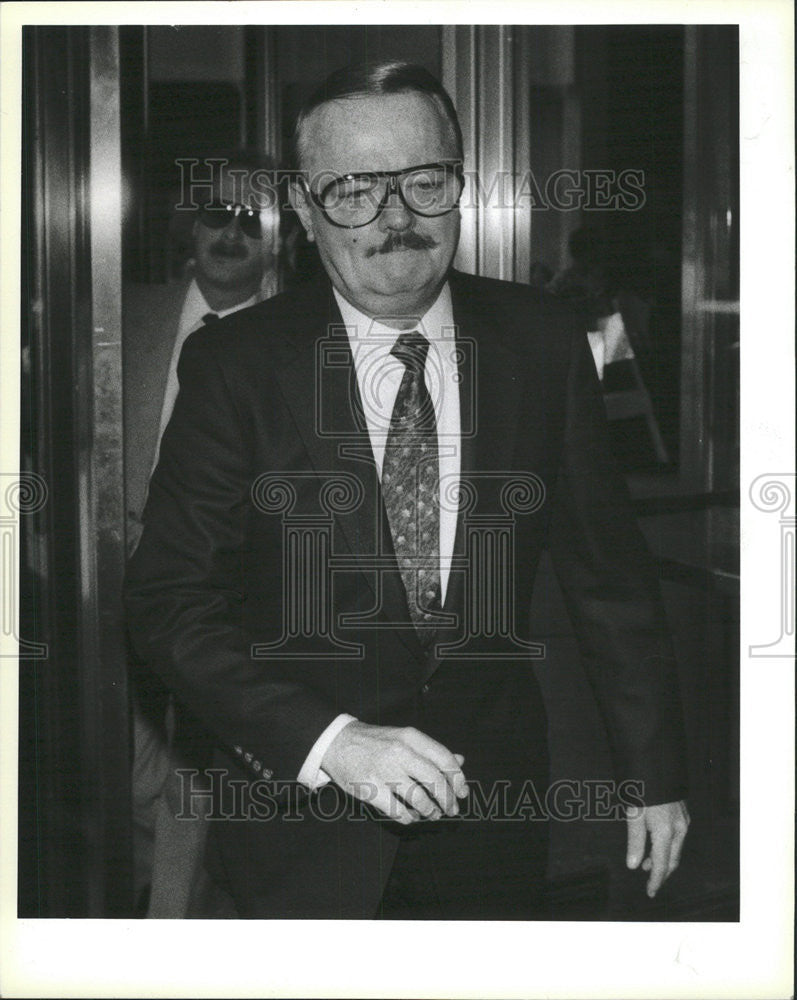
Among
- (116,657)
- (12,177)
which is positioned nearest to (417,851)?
(116,657)

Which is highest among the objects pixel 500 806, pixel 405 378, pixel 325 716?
pixel 405 378

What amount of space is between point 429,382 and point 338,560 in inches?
13.0

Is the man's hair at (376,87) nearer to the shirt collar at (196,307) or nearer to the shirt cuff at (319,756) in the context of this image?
the shirt collar at (196,307)

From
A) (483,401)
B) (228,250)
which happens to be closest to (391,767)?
(483,401)

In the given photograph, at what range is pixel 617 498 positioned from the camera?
6.08 feet

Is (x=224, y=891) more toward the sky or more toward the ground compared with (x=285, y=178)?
more toward the ground

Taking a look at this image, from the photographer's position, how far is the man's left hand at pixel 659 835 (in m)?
1.88

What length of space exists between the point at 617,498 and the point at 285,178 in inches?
29.9

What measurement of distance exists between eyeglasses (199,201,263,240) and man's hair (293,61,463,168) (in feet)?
0.36

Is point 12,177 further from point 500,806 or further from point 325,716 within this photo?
point 500,806

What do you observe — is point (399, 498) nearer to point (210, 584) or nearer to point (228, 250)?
point (210, 584)

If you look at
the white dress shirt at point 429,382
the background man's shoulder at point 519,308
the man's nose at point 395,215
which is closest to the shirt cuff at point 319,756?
the white dress shirt at point 429,382

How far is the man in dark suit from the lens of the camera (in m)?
1.80

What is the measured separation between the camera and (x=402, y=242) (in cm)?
180
